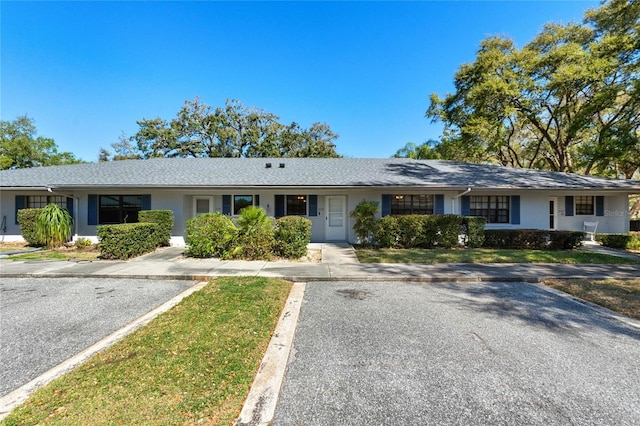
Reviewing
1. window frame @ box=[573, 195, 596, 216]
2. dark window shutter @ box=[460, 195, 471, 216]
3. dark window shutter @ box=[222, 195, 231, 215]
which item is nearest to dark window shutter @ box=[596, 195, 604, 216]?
window frame @ box=[573, 195, 596, 216]

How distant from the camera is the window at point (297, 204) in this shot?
1209 centimetres

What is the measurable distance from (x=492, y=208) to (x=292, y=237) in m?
9.66

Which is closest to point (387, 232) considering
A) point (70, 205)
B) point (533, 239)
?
point (533, 239)

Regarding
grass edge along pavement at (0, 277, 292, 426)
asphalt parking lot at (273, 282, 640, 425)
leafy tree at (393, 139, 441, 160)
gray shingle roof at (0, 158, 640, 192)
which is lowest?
asphalt parking lot at (273, 282, 640, 425)

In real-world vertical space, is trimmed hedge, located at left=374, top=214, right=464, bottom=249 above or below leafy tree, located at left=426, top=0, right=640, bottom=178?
below

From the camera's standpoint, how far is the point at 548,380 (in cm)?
255

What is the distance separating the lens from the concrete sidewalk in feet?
20.3

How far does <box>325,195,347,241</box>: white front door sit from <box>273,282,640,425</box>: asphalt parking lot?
7.43 metres

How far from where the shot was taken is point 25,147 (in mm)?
27969

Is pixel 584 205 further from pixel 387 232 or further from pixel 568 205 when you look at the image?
pixel 387 232

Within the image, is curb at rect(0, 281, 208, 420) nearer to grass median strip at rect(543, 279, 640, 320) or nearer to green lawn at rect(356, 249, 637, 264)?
green lawn at rect(356, 249, 637, 264)

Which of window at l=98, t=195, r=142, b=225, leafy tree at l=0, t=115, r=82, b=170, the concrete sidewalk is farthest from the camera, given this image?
leafy tree at l=0, t=115, r=82, b=170

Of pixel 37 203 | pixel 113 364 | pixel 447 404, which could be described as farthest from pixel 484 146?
pixel 37 203

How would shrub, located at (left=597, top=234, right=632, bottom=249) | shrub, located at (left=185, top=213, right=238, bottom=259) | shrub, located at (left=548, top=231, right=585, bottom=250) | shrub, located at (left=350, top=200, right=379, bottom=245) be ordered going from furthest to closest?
shrub, located at (left=597, top=234, right=632, bottom=249)
shrub, located at (left=350, top=200, right=379, bottom=245)
shrub, located at (left=548, top=231, right=585, bottom=250)
shrub, located at (left=185, top=213, right=238, bottom=259)
